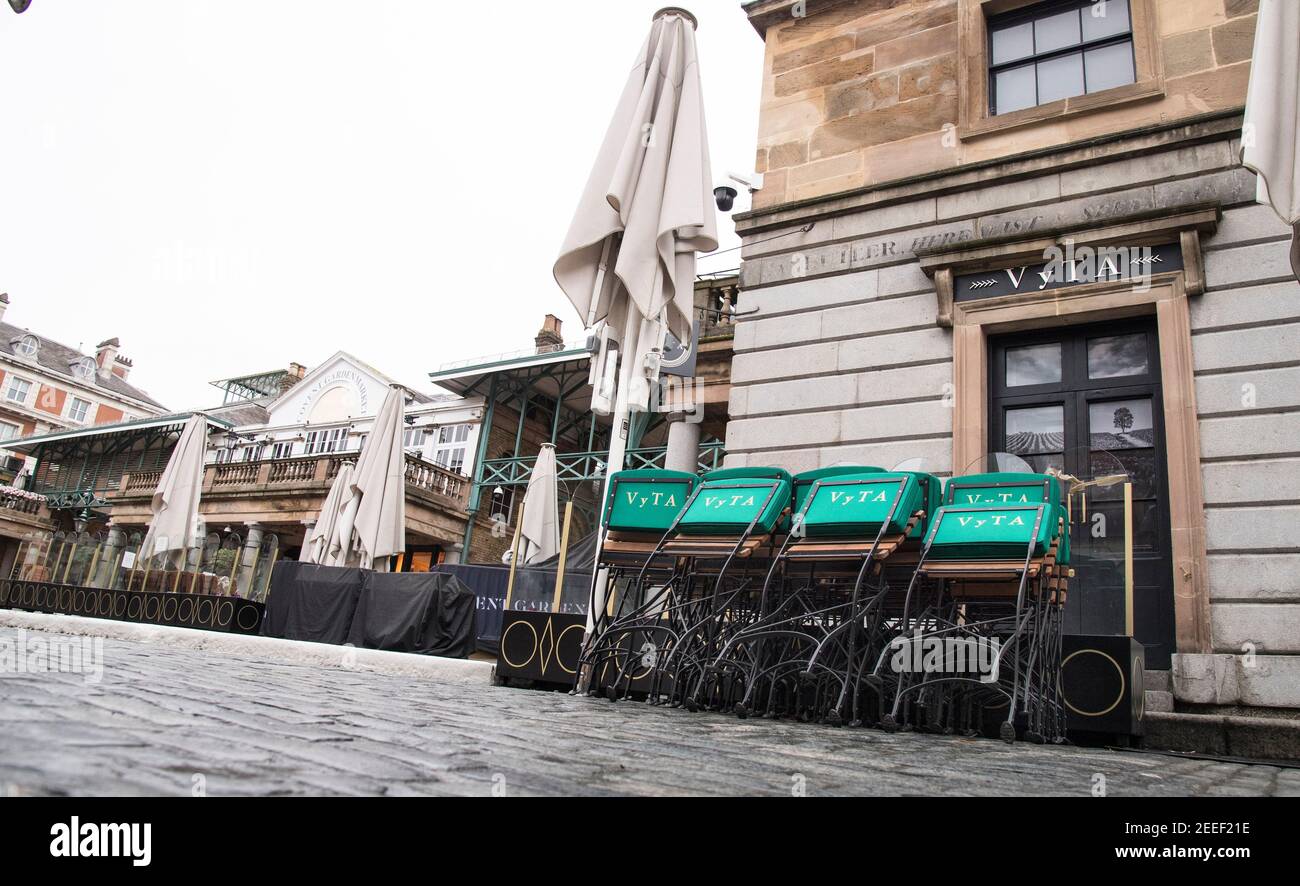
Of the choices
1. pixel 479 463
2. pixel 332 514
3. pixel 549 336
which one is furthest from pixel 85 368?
pixel 332 514

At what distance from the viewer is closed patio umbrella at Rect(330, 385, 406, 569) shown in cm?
1411

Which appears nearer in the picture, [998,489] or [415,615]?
[998,489]

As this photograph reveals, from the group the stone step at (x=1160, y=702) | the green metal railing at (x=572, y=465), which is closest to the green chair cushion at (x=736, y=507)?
the stone step at (x=1160, y=702)

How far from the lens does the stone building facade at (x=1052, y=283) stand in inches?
286

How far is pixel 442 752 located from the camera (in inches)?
83.8

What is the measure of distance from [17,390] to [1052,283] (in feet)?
227

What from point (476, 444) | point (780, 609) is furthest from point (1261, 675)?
point (476, 444)

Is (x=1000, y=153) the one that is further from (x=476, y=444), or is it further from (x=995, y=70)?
(x=476, y=444)

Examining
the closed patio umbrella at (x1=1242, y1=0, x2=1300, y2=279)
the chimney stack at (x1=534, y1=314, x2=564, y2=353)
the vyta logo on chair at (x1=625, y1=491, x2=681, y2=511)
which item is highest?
the chimney stack at (x1=534, y1=314, x2=564, y2=353)

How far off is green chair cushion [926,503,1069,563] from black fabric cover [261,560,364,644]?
33.3 ft

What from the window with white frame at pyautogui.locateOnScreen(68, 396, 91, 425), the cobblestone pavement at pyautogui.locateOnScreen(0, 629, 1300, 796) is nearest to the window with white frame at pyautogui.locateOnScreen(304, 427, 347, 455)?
the cobblestone pavement at pyautogui.locateOnScreen(0, 629, 1300, 796)

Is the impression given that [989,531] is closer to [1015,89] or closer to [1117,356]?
[1117,356]

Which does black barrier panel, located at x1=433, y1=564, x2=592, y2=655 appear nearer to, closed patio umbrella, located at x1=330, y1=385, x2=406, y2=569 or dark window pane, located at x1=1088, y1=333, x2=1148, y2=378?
closed patio umbrella, located at x1=330, y1=385, x2=406, y2=569
